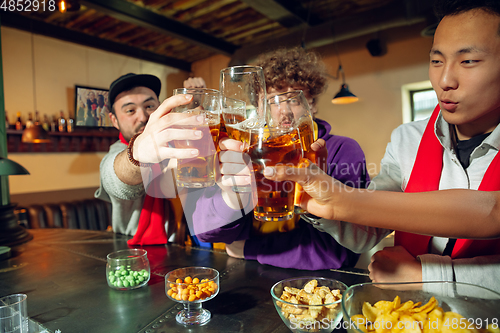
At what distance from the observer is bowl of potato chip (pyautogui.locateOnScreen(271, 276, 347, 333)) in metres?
0.69

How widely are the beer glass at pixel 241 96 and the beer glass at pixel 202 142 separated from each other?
0.11 ft

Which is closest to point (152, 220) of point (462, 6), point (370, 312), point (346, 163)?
point (346, 163)

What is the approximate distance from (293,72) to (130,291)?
3.98 ft

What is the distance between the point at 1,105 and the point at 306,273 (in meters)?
2.45

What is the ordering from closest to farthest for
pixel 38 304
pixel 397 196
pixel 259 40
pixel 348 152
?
pixel 397 196
pixel 38 304
pixel 348 152
pixel 259 40

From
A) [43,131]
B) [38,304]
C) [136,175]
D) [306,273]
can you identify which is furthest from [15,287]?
[43,131]

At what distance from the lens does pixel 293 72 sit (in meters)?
1.57

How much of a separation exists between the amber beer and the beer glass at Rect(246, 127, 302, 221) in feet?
0.53

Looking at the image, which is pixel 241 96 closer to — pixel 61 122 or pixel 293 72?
pixel 293 72

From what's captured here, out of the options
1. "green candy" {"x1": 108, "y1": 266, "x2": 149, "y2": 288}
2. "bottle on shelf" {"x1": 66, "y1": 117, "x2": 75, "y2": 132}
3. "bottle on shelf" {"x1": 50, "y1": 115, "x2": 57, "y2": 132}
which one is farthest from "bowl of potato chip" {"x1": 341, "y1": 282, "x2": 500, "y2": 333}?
"bottle on shelf" {"x1": 66, "y1": 117, "x2": 75, "y2": 132}

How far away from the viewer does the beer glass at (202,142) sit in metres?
0.85

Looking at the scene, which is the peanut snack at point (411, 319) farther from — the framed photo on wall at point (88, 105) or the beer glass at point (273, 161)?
the framed photo on wall at point (88, 105)

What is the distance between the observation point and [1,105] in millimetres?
2281

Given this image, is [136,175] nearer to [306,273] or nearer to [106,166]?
[106,166]
